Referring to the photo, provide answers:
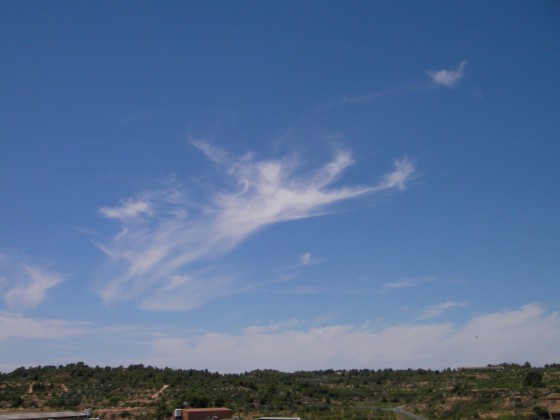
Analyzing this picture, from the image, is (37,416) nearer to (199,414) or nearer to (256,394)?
(199,414)

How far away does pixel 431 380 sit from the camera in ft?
411

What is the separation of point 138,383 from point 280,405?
24.3 metres

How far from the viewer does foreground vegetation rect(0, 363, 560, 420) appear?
7812 cm

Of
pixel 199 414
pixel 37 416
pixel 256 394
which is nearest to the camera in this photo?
pixel 37 416

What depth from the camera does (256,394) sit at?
98.1m

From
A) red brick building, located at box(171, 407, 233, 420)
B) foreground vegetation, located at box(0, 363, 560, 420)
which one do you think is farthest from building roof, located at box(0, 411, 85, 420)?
red brick building, located at box(171, 407, 233, 420)

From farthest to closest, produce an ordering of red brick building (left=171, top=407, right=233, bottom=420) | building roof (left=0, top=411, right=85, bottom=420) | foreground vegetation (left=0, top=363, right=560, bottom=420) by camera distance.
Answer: foreground vegetation (left=0, top=363, right=560, bottom=420), red brick building (left=171, top=407, right=233, bottom=420), building roof (left=0, top=411, right=85, bottom=420)

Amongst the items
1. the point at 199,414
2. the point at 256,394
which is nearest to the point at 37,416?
the point at 199,414

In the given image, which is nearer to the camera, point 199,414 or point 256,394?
point 199,414

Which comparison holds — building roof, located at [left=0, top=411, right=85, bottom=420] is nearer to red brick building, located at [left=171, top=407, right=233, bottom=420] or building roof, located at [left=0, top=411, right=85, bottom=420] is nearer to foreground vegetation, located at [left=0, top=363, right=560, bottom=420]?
foreground vegetation, located at [left=0, top=363, right=560, bottom=420]

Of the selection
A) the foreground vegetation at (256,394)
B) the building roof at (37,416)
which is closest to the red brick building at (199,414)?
the foreground vegetation at (256,394)

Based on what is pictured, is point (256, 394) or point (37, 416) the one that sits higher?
point (256, 394)

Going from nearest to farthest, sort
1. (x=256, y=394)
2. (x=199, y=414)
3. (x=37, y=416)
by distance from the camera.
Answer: (x=37, y=416) < (x=199, y=414) < (x=256, y=394)

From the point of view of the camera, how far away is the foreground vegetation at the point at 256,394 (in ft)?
256
